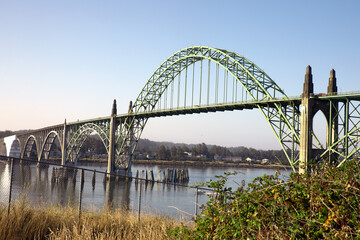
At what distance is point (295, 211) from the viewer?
4.76m

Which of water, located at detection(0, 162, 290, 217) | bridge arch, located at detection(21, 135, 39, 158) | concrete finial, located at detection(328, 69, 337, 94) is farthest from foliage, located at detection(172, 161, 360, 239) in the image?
bridge arch, located at detection(21, 135, 39, 158)

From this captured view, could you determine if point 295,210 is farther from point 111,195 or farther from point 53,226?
point 111,195

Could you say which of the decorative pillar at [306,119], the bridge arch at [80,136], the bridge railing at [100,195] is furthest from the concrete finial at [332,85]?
the bridge arch at [80,136]

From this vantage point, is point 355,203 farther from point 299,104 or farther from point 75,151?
point 75,151

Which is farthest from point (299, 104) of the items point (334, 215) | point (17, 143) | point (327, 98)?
point (17, 143)

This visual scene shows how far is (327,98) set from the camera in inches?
1198

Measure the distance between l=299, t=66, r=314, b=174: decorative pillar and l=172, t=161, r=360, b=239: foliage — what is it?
26.1 metres

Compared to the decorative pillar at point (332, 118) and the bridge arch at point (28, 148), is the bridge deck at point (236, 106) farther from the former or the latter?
the bridge arch at point (28, 148)

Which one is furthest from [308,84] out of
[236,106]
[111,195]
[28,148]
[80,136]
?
[28,148]

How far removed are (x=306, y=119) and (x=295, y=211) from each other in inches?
1092

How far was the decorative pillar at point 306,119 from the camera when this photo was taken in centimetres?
3030

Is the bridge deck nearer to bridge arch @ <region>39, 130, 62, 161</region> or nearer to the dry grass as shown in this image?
the dry grass

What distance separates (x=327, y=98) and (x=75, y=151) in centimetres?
5980

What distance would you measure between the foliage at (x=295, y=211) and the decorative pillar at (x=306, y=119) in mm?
26124
